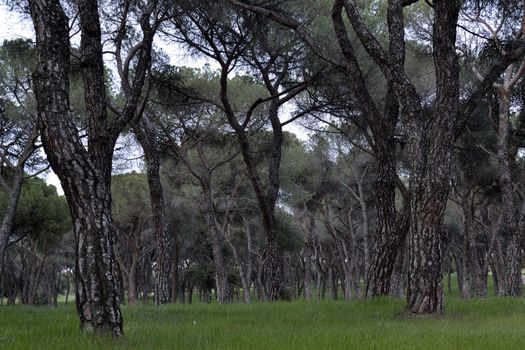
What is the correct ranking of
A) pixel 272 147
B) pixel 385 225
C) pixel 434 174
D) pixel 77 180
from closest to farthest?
pixel 77 180
pixel 434 174
pixel 385 225
pixel 272 147

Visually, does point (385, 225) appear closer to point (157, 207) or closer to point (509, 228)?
point (157, 207)

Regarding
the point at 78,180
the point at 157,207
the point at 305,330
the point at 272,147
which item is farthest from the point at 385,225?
the point at 272,147

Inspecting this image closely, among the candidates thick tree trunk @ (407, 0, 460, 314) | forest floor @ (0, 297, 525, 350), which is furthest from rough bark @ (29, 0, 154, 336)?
thick tree trunk @ (407, 0, 460, 314)

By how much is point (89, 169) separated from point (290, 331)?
108 inches

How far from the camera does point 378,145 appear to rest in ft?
29.3

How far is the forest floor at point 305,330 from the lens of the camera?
4680 millimetres

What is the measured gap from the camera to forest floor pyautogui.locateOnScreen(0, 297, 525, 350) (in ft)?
15.4

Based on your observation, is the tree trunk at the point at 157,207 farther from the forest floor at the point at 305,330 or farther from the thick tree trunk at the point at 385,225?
the thick tree trunk at the point at 385,225

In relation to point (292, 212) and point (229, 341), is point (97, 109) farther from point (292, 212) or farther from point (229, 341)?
point (292, 212)

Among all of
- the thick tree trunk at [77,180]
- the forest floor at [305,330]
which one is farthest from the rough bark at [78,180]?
the forest floor at [305,330]

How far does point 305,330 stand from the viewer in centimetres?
591

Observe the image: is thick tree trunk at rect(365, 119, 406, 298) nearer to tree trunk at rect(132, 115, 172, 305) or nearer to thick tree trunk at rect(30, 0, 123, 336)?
tree trunk at rect(132, 115, 172, 305)

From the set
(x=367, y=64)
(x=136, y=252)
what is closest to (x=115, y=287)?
(x=367, y=64)

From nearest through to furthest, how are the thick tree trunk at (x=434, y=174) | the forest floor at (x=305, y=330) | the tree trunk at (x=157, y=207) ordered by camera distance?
the forest floor at (x=305, y=330) → the thick tree trunk at (x=434, y=174) → the tree trunk at (x=157, y=207)
